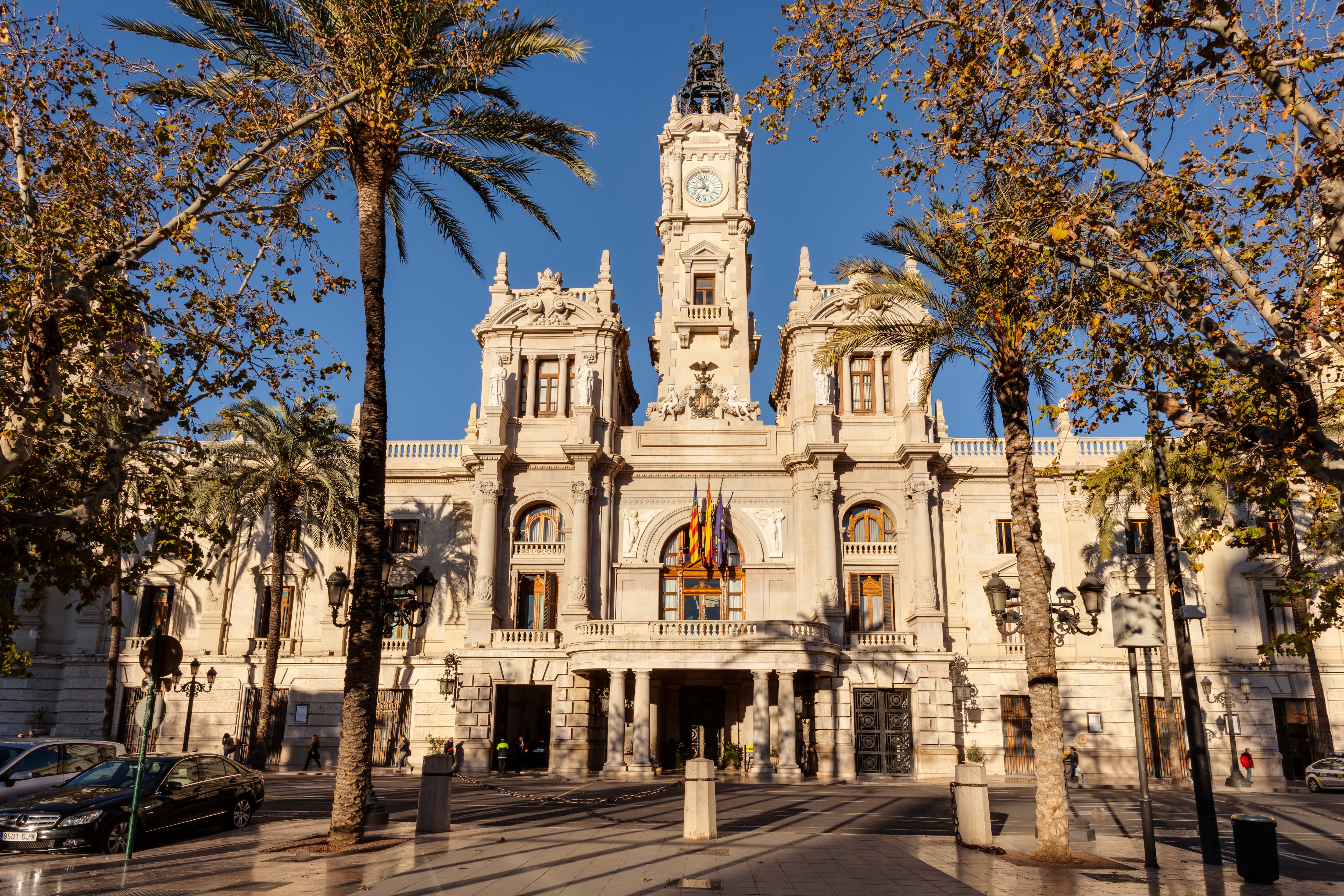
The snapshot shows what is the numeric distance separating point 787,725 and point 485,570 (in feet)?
41.2

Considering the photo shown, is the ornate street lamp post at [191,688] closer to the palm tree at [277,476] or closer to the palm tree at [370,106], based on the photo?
the palm tree at [277,476]

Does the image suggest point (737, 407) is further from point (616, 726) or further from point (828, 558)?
point (616, 726)

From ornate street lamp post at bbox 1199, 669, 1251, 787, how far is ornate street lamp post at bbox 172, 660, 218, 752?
36.3 metres

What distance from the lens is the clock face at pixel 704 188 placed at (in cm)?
4278

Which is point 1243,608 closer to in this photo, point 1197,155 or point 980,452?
point 980,452

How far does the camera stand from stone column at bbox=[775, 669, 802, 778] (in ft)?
98.8

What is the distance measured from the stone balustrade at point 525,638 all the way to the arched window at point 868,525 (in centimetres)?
1184

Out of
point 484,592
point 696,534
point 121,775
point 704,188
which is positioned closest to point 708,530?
point 696,534

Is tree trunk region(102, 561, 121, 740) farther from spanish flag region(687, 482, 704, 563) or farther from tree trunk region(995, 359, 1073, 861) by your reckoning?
tree trunk region(995, 359, 1073, 861)

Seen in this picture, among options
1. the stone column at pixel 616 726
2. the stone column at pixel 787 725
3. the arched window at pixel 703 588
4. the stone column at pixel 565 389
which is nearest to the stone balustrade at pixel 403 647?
the stone column at pixel 616 726

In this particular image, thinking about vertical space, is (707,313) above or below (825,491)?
above

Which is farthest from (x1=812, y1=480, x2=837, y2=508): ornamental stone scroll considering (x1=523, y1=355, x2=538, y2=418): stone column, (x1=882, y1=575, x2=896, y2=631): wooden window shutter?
(x1=523, y1=355, x2=538, y2=418): stone column

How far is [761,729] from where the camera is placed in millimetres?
30062

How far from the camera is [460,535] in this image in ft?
120
